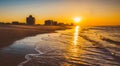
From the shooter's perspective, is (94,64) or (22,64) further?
(94,64)

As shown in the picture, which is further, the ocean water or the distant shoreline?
the distant shoreline

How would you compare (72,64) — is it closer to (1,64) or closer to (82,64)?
(82,64)

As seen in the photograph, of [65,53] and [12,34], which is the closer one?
[65,53]

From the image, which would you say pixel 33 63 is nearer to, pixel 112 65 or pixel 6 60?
pixel 6 60

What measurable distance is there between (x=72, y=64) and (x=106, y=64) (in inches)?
70.7

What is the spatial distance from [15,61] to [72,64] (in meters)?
2.73

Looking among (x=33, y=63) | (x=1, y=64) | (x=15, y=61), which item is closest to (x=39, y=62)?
(x=33, y=63)

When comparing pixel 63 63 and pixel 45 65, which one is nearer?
pixel 45 65

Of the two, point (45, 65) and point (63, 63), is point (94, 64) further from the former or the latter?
point (45, 65)

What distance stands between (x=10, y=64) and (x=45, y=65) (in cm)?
157

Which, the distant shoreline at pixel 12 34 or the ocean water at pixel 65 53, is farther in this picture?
the distant shoreline at pixel 12 34

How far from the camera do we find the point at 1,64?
10.4m

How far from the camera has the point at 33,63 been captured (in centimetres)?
1116

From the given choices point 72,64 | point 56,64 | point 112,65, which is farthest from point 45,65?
point 112,65
